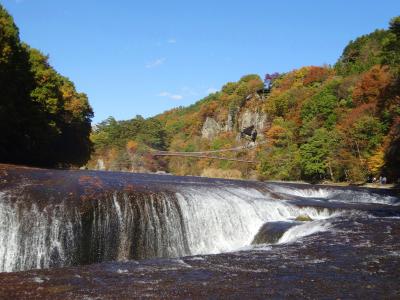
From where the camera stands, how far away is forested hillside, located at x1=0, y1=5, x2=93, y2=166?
25188 millimetres

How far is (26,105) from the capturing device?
2795 centimetres

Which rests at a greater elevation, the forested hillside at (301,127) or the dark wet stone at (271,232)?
the forested hillside at (301,127)

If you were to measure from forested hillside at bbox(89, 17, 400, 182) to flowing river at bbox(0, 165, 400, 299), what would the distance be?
2337 centimetres

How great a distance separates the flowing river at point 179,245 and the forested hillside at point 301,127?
2337cm

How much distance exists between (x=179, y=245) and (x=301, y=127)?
44.5m

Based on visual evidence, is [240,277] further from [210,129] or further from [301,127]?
[210,129]

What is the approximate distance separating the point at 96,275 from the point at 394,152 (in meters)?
31.8

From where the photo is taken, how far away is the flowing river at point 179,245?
7328 millimetres

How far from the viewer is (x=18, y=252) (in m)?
11.3

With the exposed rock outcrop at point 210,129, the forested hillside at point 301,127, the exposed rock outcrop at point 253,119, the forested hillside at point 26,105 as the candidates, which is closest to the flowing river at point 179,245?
the forested hillside at point 26,105

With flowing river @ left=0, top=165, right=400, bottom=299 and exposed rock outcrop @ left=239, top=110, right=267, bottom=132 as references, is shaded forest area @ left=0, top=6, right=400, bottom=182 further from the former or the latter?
flowing river @ left=0, top=165, right=400, bottom=299

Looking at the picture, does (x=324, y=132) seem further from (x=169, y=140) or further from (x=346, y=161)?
(x=169, y=140)

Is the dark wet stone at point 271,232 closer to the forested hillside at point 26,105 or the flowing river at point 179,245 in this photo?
the flowing river at point 179,245

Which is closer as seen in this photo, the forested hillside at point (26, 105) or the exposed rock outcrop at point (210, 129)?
the forested hillside at point (26, 105)
